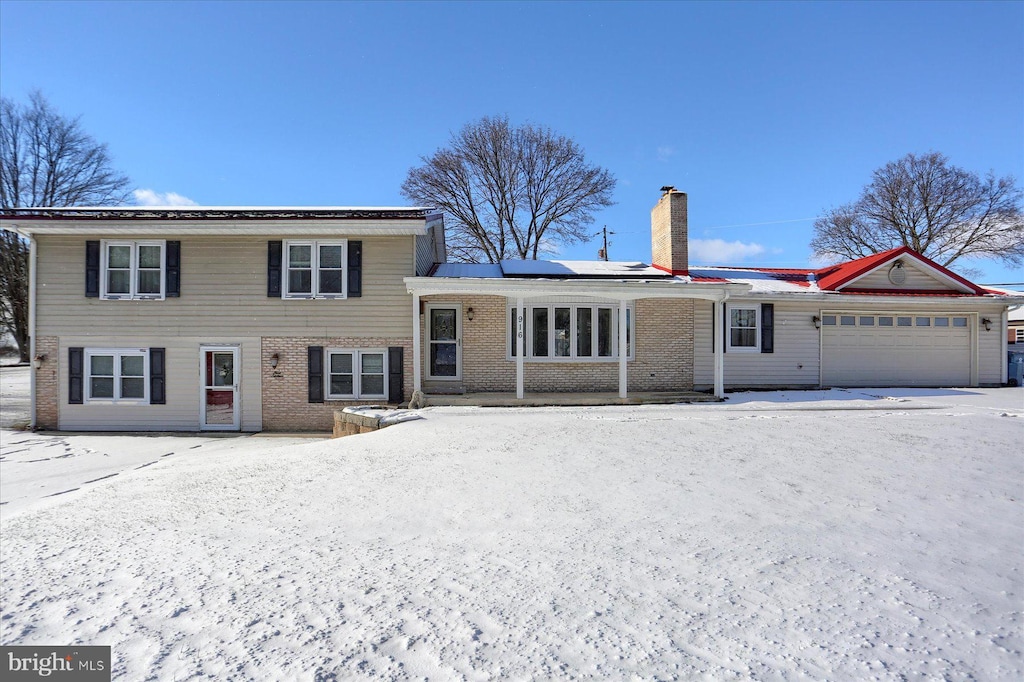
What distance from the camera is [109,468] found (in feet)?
28.4

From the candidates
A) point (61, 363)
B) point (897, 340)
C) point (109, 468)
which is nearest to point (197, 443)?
point (109, 468)

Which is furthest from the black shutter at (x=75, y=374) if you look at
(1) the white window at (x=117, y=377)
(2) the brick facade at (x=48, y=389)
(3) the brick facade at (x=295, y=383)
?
(3) the brick facade at (x=295, y=383)

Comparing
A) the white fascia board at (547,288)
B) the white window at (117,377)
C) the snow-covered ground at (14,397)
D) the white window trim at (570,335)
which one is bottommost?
the snow-covered ground at (14,397)

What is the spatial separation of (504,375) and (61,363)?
10388 mm

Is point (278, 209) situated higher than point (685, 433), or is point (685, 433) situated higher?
point (278, 209)

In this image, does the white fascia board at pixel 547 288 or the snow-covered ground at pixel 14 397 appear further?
the snow-covered ground at pixel 14 397

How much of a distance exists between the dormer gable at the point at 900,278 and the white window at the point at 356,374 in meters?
12.4

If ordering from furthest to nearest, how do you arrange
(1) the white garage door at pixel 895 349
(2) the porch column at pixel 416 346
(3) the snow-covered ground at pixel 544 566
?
1. (1) the white garage door at pixel 895 349
2. (2) the porch column at pixel 416 346
3. (3) the snow-covered ground at pixel 544 566

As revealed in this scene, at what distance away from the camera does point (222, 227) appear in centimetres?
1175

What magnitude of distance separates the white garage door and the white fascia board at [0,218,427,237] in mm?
11820

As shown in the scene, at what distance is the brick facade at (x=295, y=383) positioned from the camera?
1214cm

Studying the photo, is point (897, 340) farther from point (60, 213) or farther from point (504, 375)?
point (60, 213)

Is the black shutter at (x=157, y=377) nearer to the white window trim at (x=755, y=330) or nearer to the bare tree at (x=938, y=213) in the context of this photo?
the white window trim at (x=755, y=330)

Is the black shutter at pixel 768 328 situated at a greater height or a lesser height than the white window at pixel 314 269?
lesser
